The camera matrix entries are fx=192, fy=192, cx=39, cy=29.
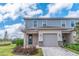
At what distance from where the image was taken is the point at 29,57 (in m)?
11.5

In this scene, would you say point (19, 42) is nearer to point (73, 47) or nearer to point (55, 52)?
point (55, 52)

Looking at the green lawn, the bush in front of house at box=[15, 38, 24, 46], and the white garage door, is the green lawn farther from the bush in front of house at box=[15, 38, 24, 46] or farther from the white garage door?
the white garage door

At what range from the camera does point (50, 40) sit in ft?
43.7

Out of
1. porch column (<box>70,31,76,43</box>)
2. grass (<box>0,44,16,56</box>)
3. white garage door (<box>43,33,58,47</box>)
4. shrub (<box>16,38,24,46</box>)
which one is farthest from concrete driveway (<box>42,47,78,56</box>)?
grass (<box>0,44,16,56</box>)

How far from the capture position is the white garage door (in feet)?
43.0

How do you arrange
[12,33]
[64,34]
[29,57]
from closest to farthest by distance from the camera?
[29,57] < [12,33] < [64,34]

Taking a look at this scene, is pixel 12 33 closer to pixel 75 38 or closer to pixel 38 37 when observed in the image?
pixel 38 37

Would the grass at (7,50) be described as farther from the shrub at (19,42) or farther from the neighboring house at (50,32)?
the neighboring house at (50,32)

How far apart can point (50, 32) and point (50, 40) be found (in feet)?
1.86

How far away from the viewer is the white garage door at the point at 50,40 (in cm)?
1309

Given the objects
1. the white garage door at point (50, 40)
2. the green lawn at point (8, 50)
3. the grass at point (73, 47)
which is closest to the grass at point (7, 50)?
the green lawn at point (8, 50)

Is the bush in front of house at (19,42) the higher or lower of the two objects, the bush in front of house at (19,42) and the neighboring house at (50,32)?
the lower

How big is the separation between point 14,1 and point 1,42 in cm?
283

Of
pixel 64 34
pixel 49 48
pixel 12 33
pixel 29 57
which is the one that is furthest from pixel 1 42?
pixel 64 34
